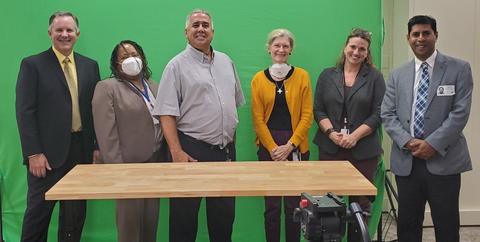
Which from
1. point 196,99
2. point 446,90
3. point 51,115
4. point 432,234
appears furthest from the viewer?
point 432,234

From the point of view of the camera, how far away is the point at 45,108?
283 cm

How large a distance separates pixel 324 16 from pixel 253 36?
0.50m

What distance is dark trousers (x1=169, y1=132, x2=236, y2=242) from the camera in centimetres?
257

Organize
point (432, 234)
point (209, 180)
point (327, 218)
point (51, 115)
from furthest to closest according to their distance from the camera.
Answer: point (432, 234), point (51, 115), point (209, 180), point (327, 218)

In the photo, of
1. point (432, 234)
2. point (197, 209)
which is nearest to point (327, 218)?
point (197, 209)

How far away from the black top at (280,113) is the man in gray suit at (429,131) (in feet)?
1.98

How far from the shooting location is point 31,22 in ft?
10.6

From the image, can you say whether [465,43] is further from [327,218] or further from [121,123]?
[327,218]

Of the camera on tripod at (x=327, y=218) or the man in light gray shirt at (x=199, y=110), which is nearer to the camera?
the camera on tripod at (x=327, y=218)

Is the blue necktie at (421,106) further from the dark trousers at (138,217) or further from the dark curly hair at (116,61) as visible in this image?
the dark curly hair at (116,61)

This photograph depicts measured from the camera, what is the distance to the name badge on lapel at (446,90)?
2588 millimetres

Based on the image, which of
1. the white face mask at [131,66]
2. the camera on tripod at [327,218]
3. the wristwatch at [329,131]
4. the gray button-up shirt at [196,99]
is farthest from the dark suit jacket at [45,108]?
the camera on tripod at [327,218]

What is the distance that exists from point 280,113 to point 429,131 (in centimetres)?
88

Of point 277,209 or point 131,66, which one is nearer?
point 131,66
